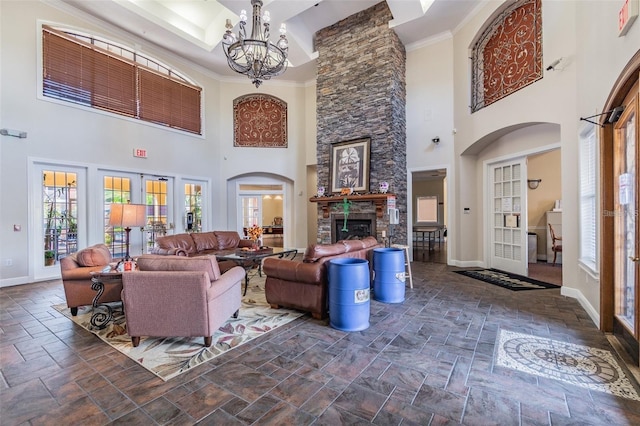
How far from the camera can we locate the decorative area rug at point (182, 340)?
8.05 feet

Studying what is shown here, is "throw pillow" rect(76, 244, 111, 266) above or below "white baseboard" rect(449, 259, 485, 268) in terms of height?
above

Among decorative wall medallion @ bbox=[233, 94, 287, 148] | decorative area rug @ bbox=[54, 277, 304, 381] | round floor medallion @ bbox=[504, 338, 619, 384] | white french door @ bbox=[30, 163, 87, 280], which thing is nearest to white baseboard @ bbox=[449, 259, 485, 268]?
round floor medallion @ bbox=[504, 338, 619, 384]

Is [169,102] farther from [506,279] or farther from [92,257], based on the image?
[506,279]

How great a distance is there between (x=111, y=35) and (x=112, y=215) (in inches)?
197

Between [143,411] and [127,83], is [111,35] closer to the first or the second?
[127,83]

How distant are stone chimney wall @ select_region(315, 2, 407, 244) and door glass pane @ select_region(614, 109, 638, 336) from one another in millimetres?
3863

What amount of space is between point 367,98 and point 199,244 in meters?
5.03

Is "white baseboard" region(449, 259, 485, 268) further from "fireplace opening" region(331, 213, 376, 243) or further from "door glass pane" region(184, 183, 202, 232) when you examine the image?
"door glass pane" region(184, 183, 202, 232)

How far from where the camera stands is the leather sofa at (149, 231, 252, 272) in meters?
5.40

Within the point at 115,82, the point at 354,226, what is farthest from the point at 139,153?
the point at 354,226

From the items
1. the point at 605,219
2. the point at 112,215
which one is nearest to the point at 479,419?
the point at 605,219

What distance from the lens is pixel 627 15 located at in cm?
221

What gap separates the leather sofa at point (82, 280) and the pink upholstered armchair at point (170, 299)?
1011 millimetres

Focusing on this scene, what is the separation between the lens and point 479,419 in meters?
1.77
